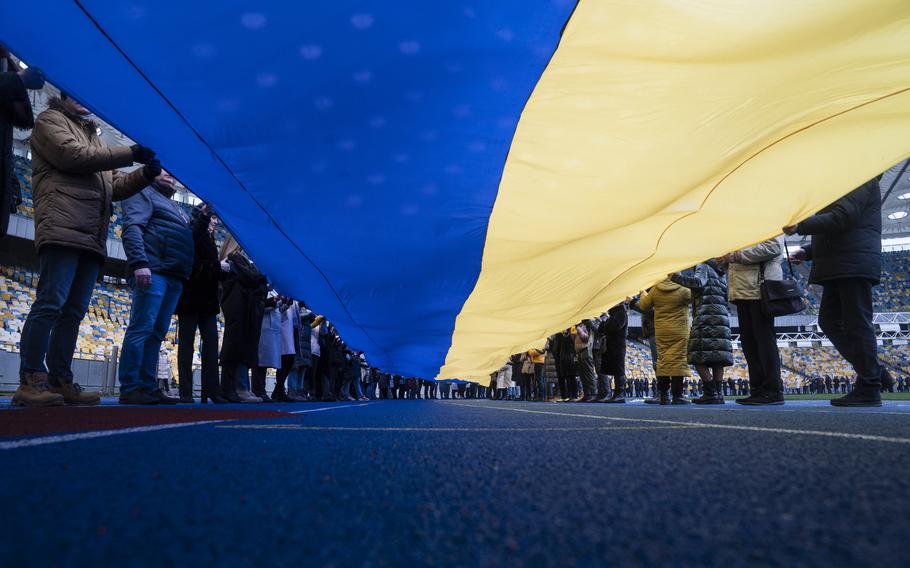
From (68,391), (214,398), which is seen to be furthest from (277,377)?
(68,391)

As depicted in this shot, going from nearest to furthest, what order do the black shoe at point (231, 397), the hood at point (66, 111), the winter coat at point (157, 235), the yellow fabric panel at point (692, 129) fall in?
the yellow fabric panel at point (692, 129), the hood at point (66, 111), the winter coat at point (157, 235), the black shoe at point (231, 397)

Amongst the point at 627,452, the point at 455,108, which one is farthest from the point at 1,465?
the point at 455,108

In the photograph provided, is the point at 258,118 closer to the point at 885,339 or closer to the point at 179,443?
the point at 179,443

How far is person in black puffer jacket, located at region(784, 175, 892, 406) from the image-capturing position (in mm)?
3068

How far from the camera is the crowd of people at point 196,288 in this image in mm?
2670

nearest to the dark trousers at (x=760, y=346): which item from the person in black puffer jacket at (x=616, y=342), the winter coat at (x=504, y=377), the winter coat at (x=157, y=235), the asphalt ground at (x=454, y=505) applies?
the person in black puffer jacket at (x=616, y=342)

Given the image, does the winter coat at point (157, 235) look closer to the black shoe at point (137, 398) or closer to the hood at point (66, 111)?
the hood at point (66, 111)

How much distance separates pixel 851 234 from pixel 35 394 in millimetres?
4432

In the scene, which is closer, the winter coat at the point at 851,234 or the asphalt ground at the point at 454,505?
the asphalt ground at the point at 454,505

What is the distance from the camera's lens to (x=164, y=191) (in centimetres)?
383

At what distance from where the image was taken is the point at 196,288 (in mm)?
4348

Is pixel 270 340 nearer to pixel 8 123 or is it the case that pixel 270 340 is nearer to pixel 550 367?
pixel 8 123

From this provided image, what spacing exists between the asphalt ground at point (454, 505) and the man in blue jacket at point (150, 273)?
257cm

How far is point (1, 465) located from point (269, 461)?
37 centimetres
